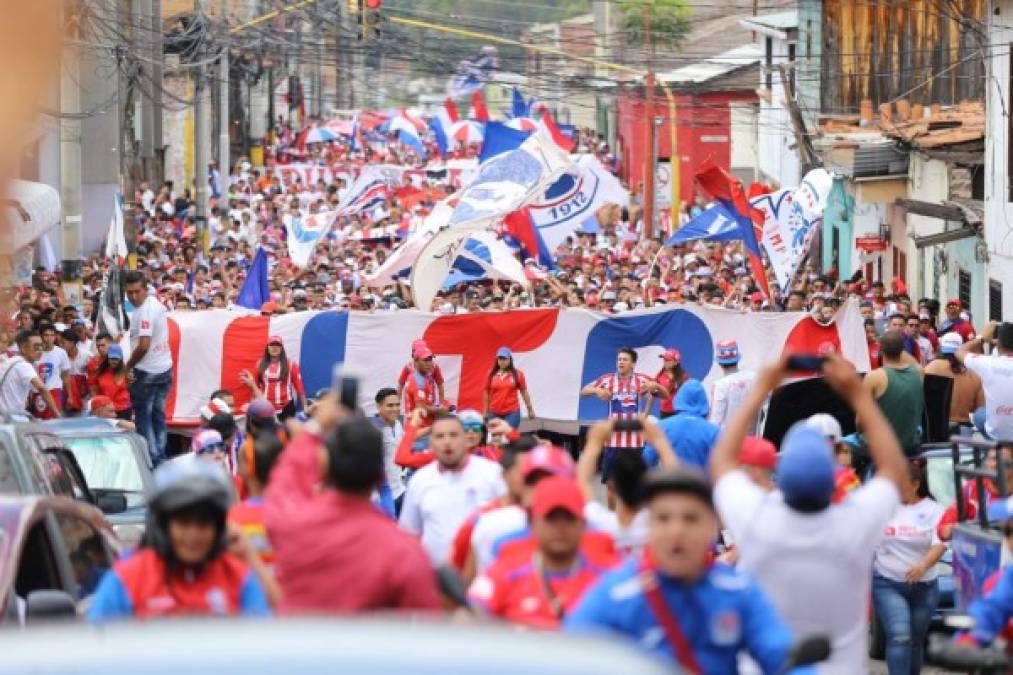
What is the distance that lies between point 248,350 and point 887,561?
36.8ft

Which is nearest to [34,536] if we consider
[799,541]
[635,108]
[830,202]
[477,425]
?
[799,541]

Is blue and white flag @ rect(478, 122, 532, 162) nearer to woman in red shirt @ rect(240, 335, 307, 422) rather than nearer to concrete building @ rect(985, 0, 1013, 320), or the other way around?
concrete building @ rect(985, 0, 1013, 320)

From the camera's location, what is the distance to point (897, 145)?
35.5 m

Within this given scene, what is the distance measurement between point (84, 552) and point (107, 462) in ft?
18.7

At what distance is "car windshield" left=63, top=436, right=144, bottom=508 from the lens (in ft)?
45.5

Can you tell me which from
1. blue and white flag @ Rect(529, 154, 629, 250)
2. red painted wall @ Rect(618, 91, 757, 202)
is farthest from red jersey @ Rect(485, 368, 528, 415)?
red painted wall @ Rect(618, 91, 757, 202)

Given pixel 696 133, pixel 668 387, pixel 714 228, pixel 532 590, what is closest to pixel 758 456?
pixel 532 590

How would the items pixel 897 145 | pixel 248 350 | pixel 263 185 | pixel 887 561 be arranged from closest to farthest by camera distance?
pixel 887 561 < pixel 248 350 < pixel 897 145 < pixel 263 185

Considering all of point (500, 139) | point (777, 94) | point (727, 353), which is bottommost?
point (727, 353)

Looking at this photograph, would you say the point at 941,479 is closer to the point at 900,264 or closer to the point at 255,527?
the point at 255,527

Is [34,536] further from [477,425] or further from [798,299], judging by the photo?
[798,299]

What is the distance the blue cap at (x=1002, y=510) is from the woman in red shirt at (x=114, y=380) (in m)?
11.4

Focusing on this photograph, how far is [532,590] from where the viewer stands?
6.48m

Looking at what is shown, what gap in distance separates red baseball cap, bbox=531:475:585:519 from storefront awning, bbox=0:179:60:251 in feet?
55.5
